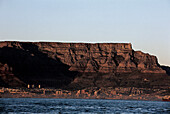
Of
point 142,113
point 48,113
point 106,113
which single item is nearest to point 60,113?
point 48,113

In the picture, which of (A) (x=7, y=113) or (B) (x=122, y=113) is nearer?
(A) (x=7, y=113)

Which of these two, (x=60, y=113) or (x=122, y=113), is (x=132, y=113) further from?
(x=60, y=113)

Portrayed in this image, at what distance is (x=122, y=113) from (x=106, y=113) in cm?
577

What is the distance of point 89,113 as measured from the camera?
163 metres

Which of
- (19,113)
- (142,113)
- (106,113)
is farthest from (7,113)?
(142,113)

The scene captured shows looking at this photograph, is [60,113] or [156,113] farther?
[156,113]

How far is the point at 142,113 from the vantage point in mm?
167875

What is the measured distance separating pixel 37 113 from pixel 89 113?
16.9 metres

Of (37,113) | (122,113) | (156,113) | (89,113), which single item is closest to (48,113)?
(37,113)

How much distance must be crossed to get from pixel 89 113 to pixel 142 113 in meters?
18.1

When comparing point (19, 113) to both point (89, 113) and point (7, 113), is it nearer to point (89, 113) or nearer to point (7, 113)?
point (7, 113)

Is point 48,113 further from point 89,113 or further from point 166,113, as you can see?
point 166,113

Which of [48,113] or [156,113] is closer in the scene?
[48,113]

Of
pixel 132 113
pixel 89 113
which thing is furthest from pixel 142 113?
Answer: pixel 89 113
